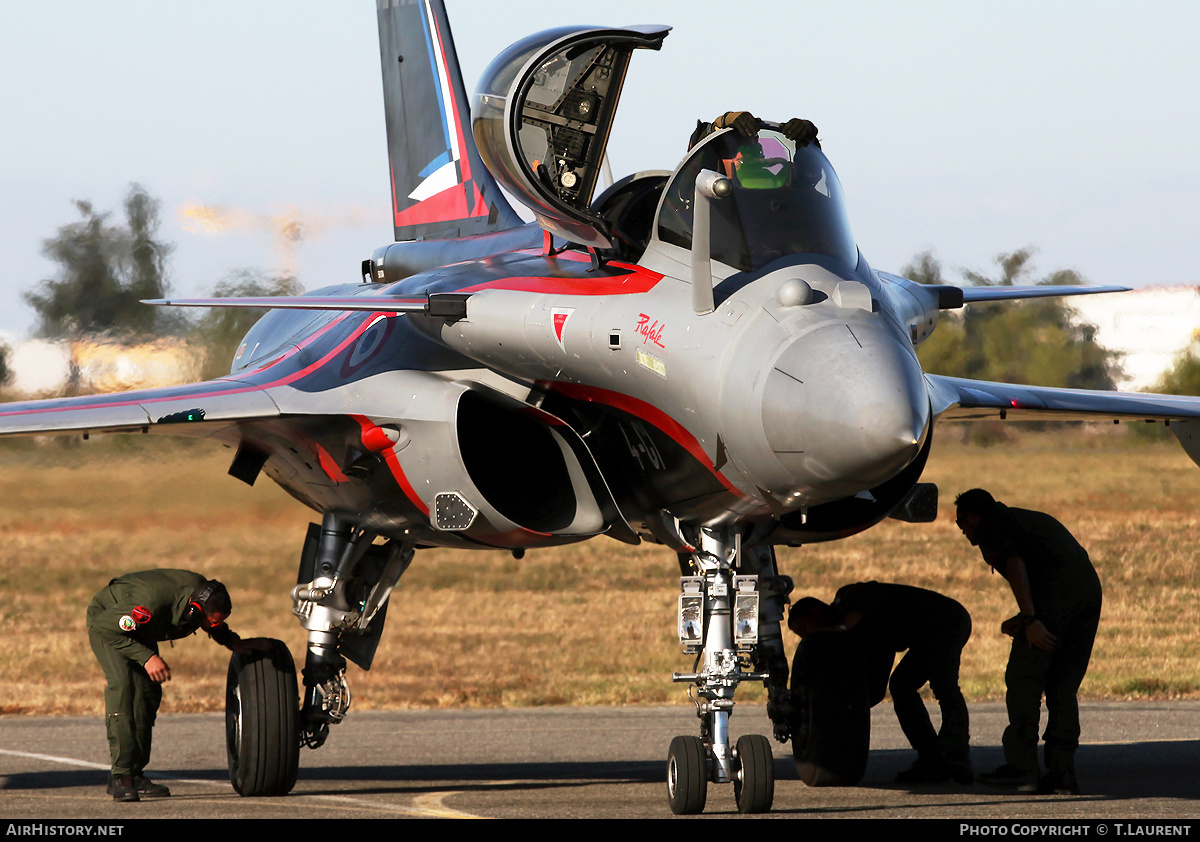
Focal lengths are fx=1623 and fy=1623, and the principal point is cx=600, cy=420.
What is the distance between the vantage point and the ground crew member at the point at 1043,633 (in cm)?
931

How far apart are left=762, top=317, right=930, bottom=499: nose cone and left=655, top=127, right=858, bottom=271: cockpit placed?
807 mm

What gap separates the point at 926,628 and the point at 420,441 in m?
3.56

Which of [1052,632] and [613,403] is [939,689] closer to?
[1052,632]

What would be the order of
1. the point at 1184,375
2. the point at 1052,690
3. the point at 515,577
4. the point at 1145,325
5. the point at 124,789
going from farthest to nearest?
the point at 1145,325
the point at 1184,375
the point at 515,577
the point at 124,789
the point at 1052,690

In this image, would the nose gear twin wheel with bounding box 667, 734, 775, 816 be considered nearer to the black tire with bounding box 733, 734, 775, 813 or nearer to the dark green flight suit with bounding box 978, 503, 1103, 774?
the black tire with bounding box 733, 734, 775, 813

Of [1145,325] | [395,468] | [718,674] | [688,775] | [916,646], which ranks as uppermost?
[1145,325]

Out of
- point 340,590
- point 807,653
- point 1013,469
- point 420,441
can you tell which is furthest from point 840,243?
point 1013,469

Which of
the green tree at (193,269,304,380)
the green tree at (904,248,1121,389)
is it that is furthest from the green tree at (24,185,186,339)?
the green tree at (904,248,1121,389)

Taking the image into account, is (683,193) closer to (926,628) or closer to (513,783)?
(926,628)

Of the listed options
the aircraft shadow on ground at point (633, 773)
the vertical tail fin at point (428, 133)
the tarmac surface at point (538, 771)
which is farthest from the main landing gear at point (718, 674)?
the vertical tail fin at point (428, 133)

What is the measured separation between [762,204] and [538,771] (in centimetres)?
572

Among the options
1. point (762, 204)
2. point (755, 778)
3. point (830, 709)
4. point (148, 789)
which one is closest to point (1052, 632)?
point (830, 709)

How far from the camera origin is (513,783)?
1074cm

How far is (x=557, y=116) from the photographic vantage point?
8008 mm
